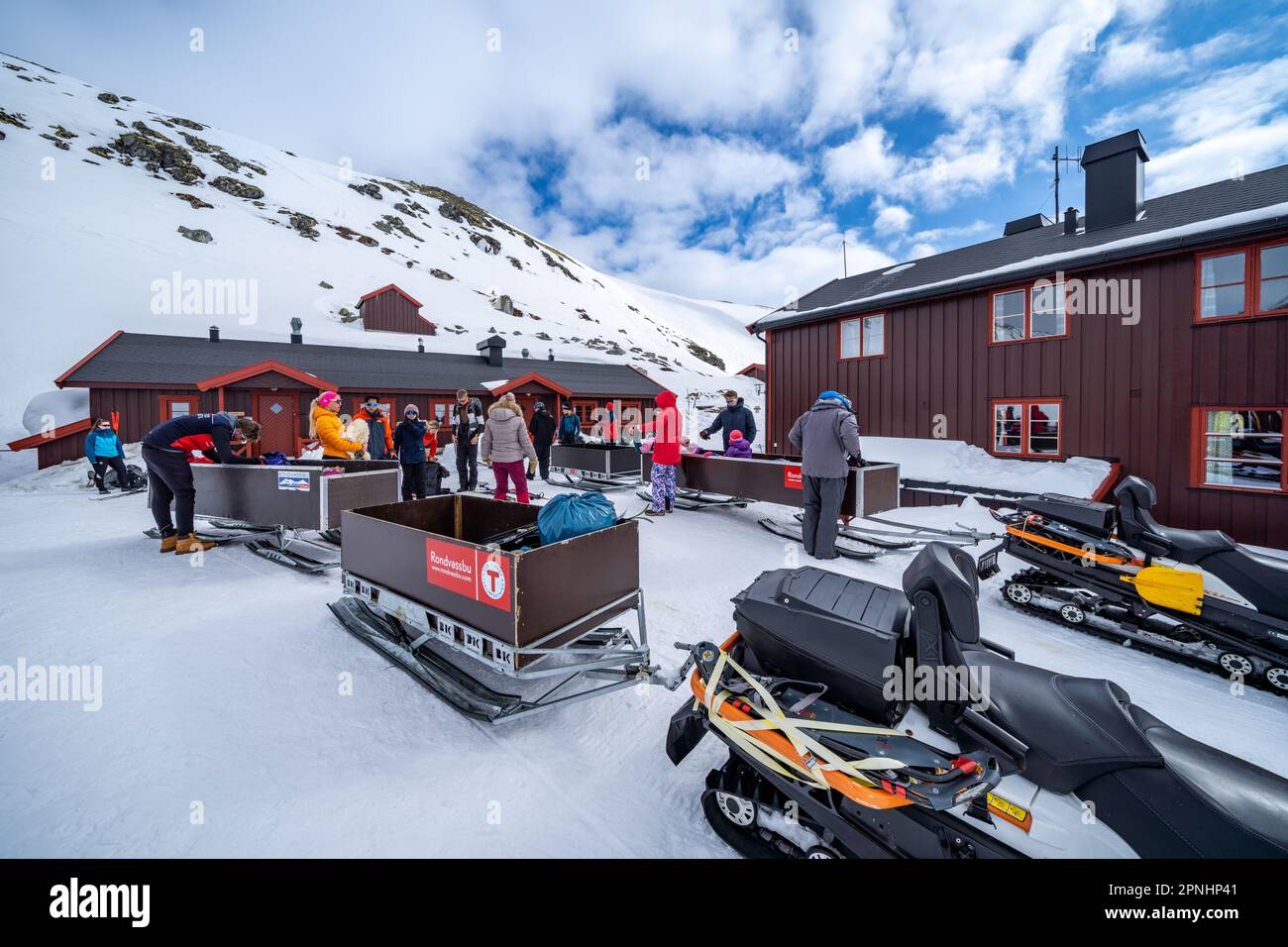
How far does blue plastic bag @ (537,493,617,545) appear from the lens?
3203 millimetres

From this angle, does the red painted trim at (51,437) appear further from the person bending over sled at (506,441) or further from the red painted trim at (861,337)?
the red painted trim at (861,337)

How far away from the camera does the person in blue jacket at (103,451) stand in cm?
1011

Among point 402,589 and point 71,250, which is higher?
point 71,250

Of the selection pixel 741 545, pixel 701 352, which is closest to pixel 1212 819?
pixel 741 545

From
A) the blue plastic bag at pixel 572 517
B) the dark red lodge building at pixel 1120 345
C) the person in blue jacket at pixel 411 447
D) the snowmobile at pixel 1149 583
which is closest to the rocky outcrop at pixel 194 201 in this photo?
the person in blue jacket at pixel 411 447

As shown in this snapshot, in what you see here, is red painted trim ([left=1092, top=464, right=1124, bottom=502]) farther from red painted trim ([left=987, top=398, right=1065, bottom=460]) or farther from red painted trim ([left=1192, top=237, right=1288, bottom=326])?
red painted trim ([left=1192, top=237, right=1288, bottom=326])

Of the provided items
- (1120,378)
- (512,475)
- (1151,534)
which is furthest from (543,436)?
(1120,378)

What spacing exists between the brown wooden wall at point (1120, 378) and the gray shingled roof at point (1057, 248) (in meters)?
0.43

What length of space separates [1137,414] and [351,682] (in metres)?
10.9

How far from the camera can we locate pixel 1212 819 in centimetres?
148

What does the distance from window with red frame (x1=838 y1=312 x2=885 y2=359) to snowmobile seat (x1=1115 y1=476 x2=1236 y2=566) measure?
7721 mm

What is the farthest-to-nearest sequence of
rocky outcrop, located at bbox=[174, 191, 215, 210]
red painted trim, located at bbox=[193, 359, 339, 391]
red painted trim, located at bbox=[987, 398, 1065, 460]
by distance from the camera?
1. rocky outcrop, located at bbox=[174, 191, 215, 210]
2. red painted trim, located at bbox=[193, 359, 339, 391]
3. red painted trim, located at bbox=[987, 398, 1065, 460]

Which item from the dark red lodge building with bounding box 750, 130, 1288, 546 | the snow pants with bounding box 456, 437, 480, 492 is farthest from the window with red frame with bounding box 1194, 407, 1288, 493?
the snow pants with bounding box 456, 437, 480, 492
